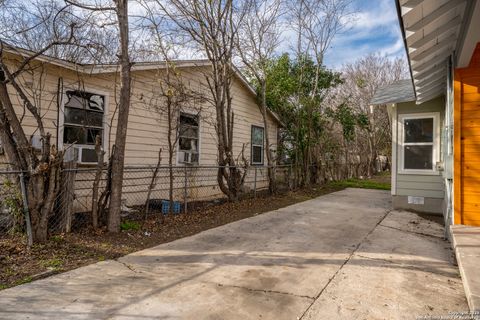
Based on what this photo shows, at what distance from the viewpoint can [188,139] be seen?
9242 mm

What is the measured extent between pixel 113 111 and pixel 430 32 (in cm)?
616

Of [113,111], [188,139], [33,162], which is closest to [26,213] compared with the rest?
[33,162]

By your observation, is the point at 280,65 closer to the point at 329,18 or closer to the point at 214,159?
the point at 329,18

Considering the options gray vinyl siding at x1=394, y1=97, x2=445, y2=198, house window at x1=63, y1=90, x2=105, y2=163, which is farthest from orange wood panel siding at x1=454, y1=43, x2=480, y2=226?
house window at x1=63, y1=90, x2=105, y2=163

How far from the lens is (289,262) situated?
12.8ft

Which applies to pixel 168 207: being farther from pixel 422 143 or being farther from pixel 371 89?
pixel 371 89

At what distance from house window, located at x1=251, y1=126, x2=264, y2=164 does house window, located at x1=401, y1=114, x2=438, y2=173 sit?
17.9 ft

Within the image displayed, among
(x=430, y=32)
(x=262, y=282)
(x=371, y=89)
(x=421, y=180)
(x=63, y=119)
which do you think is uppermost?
(x=371, y=89)

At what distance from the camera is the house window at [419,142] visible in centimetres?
731

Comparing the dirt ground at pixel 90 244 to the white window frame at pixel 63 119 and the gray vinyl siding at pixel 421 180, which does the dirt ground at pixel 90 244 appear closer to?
the white window frame at pixel 63 119

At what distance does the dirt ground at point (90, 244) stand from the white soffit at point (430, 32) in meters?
4.19

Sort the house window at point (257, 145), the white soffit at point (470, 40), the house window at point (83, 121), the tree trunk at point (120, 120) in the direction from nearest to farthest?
the white soffit at point (470, 40) < the tree trunk at point (120, 120) < the house window at point (83, 121) < the house window at point (257, 145)

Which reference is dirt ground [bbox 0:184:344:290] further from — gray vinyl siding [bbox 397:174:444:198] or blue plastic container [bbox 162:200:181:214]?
gray vinyl siding [bbox 397:174:444:198]

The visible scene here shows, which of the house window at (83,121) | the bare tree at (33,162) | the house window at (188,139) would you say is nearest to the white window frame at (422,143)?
the house window at (188,139)
